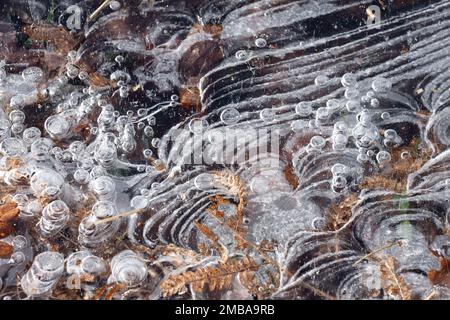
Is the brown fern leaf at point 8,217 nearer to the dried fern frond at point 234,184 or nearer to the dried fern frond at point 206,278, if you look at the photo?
the dried fern frond at point 206,278

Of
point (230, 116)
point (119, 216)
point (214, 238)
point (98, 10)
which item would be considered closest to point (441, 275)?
point (214, 238)

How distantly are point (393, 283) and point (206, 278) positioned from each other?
1.49ft

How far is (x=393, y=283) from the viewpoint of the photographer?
1401 mm

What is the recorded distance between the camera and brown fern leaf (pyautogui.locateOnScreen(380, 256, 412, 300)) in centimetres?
139

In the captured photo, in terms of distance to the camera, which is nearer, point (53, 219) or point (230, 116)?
point (53, 219)

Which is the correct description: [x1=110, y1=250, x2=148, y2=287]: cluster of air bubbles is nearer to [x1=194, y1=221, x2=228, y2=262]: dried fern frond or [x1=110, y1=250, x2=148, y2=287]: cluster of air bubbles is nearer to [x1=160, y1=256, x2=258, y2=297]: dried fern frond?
[x1=160, y1=256, x2=258, y2=297]: dried fern frond

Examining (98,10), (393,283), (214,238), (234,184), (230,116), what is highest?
(98,10)

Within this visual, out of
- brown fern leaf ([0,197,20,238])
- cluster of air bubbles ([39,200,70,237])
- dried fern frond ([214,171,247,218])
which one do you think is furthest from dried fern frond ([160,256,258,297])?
brown fern leaf ([0,197,20,238])

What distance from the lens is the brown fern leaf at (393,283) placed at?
1.39 meters

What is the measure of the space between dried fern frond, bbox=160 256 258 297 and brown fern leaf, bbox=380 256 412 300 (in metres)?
0.31

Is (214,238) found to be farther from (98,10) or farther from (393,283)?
(98,10)

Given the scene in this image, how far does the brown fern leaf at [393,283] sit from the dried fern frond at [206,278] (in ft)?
1.03
